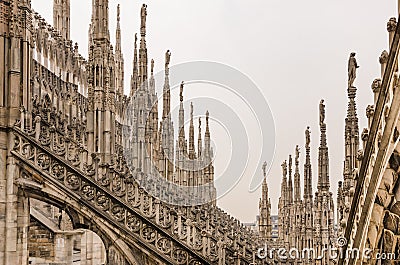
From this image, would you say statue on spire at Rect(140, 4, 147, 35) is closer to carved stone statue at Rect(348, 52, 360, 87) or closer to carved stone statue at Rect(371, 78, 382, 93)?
carved stone statue at Rect(348, 52, 360, 87)

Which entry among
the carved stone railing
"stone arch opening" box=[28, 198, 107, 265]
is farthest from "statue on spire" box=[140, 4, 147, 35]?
the carved stone railing

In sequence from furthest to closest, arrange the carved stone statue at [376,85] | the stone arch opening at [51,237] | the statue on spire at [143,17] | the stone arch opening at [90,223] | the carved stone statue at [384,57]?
the statue on spire at [143,17] < the stone arch opening at [51,237] < the stone arch opening at [90,223] < the carved stone statue at [376,85] < the carved stone statue at [384,57]

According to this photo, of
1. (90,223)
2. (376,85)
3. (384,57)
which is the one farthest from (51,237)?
(384,57)

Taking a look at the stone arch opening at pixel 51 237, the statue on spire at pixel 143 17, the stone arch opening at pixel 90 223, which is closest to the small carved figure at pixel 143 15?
the statue on spire at pixel 143 17

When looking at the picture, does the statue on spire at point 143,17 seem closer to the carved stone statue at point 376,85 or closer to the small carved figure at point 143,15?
the small carved figure at point 143,15

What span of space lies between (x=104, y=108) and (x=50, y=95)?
1158cm

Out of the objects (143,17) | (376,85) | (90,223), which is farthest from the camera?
(143,17)

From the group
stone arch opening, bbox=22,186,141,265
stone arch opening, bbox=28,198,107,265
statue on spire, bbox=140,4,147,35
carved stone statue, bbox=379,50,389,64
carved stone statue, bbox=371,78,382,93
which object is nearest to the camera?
carved stone statue, bbox=379,50,389,64

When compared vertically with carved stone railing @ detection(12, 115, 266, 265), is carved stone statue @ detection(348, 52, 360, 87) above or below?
above

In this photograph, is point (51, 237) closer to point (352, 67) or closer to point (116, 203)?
point (116, 203)

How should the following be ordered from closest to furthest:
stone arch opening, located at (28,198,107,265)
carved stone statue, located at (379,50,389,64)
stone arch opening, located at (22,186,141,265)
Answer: carved stone statue, located at (379,50,389,64) → stone arch opening, located at (22,186,141,265) → stone arch opening, located at (28,198,107,265)

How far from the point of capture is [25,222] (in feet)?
42.4

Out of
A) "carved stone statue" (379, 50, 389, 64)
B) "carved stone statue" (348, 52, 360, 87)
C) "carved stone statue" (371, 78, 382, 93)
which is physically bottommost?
"carved stone statue" (371, 78, 382, 93)

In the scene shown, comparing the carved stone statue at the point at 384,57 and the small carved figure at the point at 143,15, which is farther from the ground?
the small carved figure at the point at 143,15
